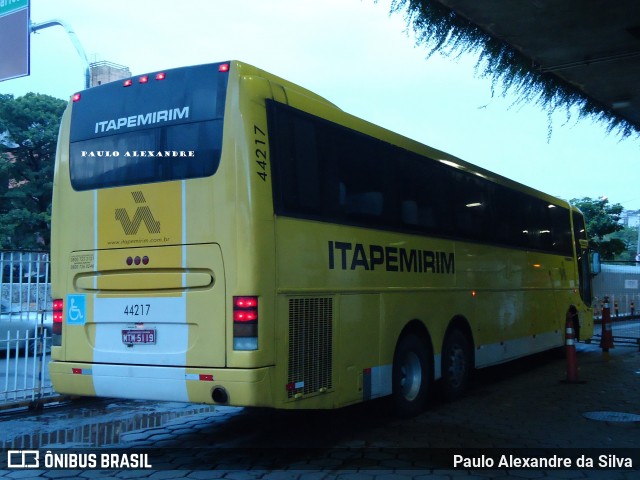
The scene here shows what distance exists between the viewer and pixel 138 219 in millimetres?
6473

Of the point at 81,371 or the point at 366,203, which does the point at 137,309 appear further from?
the point at 366,203

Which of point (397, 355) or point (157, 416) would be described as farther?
point (157, 416)

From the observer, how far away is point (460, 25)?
11.0 metres

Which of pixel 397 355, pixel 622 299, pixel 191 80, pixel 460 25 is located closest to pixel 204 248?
pixel 191 80

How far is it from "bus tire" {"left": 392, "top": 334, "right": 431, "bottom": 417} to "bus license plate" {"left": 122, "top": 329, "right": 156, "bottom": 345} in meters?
3.00

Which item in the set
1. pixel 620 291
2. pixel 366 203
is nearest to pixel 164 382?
pixel 366 203

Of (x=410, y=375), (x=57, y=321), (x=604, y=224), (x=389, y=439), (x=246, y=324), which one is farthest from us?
(x=604, y=224)

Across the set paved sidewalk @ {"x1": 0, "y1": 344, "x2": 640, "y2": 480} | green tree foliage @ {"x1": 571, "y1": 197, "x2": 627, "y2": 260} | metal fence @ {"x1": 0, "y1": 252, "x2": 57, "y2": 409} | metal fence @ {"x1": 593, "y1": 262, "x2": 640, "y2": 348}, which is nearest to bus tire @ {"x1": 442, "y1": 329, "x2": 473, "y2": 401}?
paved sidewalk @ {"x1": 0, "y1": 344, "x2": 640, "y2": 480}

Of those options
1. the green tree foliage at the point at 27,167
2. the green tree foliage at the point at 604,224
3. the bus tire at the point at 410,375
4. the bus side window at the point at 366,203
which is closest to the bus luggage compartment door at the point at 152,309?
the bus side window at the point at 366,203

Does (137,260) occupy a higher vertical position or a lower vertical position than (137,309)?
higher

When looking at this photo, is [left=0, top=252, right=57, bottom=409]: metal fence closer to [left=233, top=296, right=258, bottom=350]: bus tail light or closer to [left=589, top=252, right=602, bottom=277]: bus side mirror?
[left=233, top=296, right=258, bottom=350]: bus tail light

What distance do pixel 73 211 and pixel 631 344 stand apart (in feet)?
51.5

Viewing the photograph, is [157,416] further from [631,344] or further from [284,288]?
[631,344]

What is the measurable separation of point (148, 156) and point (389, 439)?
3.96 meters
